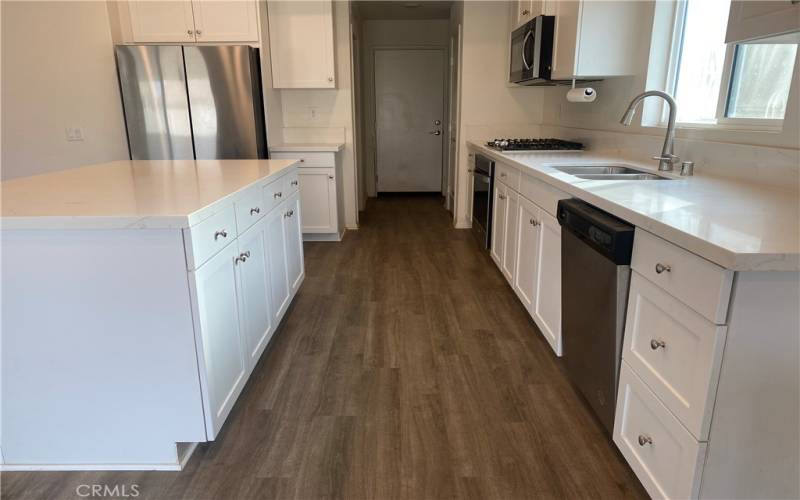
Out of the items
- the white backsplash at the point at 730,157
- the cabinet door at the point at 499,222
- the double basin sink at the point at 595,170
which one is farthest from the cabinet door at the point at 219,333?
the white backsplash at the point at 730,157

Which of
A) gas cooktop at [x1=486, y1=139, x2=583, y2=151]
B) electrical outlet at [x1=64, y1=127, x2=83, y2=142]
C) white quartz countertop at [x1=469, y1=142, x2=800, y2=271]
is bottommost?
white quartz countertop at [x1=469, y1=142, x2=800, y2=271]

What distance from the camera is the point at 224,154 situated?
380 cm

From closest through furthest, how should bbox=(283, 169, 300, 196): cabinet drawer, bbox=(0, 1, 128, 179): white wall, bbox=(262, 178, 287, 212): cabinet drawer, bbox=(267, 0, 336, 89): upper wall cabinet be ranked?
bbox=(262, 178, 287, 212): cabinet drawer, bbox=(283, 169, 300, 196): cabinet drawer, bbox=(0, 1, 128, 179): white wall, bbox=(267, 0, 336, 89): upper wall cabinet

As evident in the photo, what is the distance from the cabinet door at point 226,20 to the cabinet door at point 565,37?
7.49ft

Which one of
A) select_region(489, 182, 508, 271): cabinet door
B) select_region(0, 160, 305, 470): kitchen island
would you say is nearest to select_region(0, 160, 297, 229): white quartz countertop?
select_region(0, 160, 305, 470): kitchen island

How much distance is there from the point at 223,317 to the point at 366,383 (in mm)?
722

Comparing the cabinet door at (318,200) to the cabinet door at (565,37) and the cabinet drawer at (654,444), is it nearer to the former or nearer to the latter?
the cabinet door at (565,37)

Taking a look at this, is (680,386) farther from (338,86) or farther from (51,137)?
(338,86)

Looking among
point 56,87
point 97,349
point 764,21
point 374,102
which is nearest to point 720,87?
point 764,21

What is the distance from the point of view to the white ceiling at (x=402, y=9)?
508 centimetres

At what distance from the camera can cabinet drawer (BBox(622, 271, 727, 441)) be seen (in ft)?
3.54

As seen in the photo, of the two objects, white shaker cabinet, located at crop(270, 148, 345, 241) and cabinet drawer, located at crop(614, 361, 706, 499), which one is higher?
white shaker cabinet, located at crop(270, 148, 345, 241)

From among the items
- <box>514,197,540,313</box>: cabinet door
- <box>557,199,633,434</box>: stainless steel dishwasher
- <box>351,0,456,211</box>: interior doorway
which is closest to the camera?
<box>557,199,633,434</box>: stainless steel dishwasher

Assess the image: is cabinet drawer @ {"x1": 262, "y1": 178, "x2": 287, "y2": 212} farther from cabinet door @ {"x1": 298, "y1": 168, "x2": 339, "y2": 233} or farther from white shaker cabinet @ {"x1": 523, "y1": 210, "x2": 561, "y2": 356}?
cabinet door @ {"x1": 298, "y1": 168, "x2": 339, "y2": 233}
